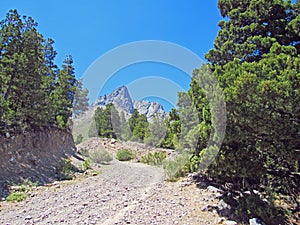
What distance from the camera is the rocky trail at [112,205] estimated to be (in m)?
4.64

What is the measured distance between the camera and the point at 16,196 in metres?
6.15

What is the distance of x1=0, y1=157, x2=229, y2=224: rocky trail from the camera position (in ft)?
15.2

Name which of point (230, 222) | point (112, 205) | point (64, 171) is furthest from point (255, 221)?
point (64, 171)

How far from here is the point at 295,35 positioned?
559 cm

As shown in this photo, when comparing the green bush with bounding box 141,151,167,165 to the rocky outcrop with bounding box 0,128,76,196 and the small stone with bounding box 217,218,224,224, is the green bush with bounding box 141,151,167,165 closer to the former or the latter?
the rocky outcrop with bounding box 0,128,76,196

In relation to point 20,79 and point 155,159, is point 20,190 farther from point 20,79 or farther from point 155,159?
point 155,159

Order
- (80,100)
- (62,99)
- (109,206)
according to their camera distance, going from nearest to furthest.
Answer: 1. (109,206)
2. (62,99)
3. (80,100)

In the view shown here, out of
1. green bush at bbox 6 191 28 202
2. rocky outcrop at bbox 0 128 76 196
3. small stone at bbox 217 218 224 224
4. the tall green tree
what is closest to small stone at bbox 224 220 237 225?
small stone at bbox 217 218 224 224

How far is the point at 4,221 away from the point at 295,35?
25.0ft

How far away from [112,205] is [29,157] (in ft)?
19.0

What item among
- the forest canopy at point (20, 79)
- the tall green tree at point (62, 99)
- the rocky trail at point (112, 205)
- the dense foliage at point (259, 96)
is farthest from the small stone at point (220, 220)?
the tall green tree at point (62, 99)

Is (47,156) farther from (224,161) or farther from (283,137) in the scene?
(283,137)

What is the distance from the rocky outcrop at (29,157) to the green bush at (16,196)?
1.21 ft

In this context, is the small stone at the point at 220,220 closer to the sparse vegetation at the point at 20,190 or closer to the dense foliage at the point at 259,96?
the dense foliage at the point at 259,96
